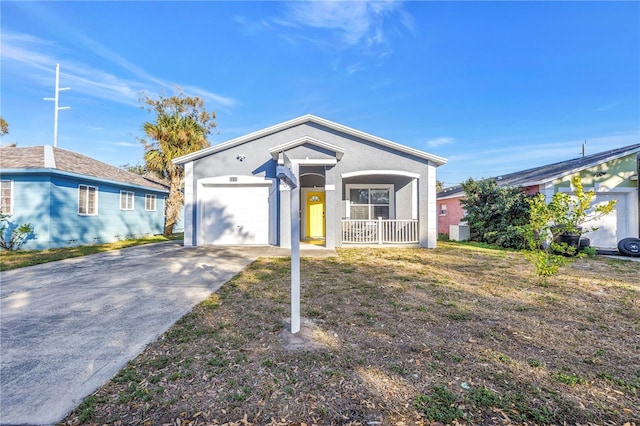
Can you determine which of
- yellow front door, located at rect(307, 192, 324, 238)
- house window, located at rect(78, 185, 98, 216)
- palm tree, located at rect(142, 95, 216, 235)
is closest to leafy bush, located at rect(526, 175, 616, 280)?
yellow front door, located at rect(307, 192, 324, 238)

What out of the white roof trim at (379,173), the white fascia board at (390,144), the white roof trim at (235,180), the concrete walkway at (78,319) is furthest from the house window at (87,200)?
the white roof trim at (379,173)

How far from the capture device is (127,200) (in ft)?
51.1

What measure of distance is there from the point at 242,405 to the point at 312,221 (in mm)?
12097

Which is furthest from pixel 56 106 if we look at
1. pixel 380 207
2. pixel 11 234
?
pixel 380 207

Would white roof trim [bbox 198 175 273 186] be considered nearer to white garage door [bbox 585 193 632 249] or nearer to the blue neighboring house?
the blue neighboring house

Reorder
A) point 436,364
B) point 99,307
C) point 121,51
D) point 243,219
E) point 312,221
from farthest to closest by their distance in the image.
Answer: point 312,221
point 121,51
point 243,219
point 99,307
point 436,364

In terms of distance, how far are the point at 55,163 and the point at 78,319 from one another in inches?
473

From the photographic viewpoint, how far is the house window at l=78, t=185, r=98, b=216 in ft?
41.9

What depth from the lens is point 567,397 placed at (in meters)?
2.30

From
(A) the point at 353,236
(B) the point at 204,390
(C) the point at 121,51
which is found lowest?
(B) the point at 204,390

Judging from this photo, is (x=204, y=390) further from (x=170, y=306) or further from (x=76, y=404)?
(x=170, y=306)

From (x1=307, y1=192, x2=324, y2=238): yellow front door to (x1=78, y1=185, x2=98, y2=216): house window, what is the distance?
33.7 ft

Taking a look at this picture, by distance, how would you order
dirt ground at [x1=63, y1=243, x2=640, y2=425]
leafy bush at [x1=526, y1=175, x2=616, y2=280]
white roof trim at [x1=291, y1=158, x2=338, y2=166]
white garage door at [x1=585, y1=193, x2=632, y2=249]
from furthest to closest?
white garage door at [x1=585, y1=193, x2=632, y2=249] → white roof trim at [x1=291, y1=158, x2=338, y2=166] → leafy bush at [x1=526, y1=175, x2=616, y2=280] → dirt ground at [x1=63, y1=243, x2=640, y2=425]

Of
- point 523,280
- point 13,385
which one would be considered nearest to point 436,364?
point 13,385
